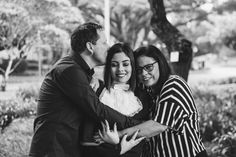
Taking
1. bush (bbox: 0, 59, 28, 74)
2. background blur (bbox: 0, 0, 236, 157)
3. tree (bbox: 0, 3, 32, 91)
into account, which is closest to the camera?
background blur (bbox: 0, 0, 236, 157)

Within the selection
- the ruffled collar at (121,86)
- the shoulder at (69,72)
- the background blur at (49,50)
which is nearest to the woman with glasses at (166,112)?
the ruffled collar at (121,86)

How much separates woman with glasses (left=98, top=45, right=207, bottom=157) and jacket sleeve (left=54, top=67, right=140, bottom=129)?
0.19 metres

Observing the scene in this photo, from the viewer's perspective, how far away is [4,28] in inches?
278

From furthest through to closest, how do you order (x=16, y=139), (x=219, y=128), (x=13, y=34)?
(x=13, y=34) → (x=219, y=128) → (x=16, y=139)

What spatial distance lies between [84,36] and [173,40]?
3.32 metres

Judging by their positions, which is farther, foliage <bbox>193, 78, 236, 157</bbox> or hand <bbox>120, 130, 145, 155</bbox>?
foliage <bbox>193, 78, 236, 157</bbox>

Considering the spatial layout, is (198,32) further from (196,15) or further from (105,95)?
(105,95)

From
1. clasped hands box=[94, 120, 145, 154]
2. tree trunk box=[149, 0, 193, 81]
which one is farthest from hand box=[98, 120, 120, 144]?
tree trunk box=[149, 0, 193, 81]

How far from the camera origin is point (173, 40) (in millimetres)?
5258

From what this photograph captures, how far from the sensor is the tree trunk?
202 inches

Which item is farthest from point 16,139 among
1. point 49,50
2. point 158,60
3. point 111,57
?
point 49,50

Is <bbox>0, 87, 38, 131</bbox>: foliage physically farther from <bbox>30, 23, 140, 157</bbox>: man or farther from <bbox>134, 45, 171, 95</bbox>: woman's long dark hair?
<bbox>134, 45, 171, 95</bbox>: woman's long dark hair

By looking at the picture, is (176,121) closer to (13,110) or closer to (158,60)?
(158,60)

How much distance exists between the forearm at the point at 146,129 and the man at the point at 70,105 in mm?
42
